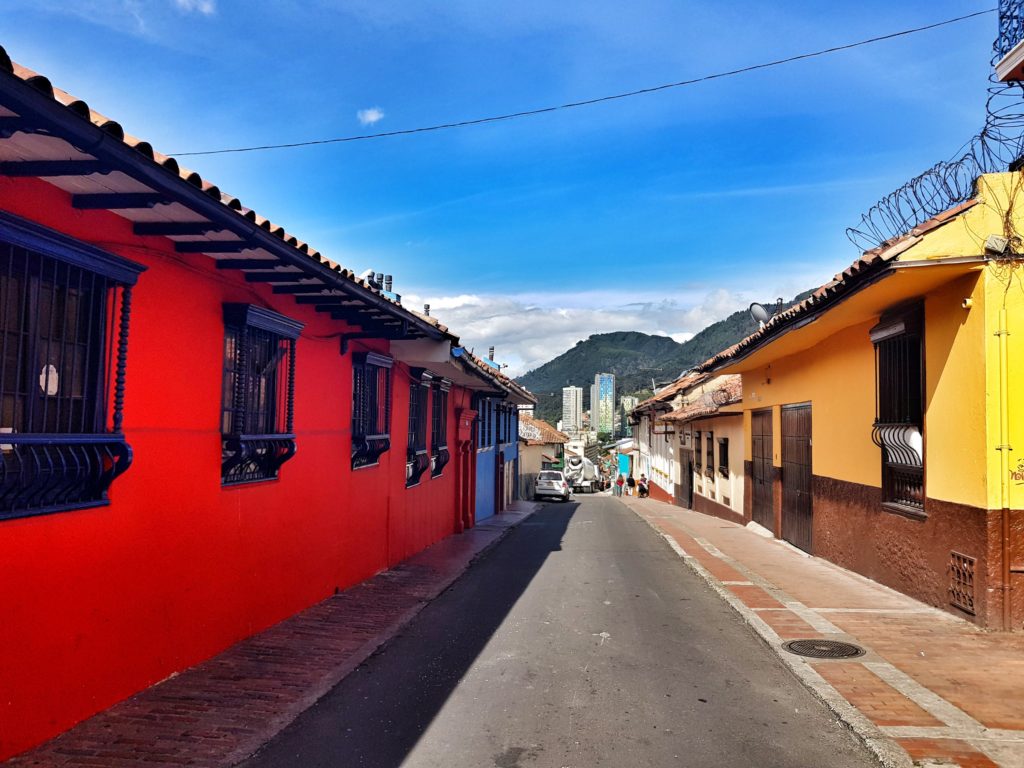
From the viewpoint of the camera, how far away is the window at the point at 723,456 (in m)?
20.8

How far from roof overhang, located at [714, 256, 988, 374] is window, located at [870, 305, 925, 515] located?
0.33 meters

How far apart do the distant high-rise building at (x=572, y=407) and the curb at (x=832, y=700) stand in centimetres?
13215

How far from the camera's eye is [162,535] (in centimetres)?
543

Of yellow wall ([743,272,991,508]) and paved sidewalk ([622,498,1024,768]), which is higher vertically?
yellow wall ([743,272,991,508])

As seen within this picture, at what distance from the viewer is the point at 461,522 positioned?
17578 millimetres

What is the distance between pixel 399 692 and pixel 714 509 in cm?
1871

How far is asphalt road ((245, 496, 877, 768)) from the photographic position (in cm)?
436

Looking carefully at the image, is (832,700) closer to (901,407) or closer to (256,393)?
(901,407)

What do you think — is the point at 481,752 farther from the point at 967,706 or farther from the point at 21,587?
the point at 967,706

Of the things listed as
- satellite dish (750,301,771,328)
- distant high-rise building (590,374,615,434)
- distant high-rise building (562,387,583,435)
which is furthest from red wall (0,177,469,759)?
distant high-rise building (562,387,583,435)

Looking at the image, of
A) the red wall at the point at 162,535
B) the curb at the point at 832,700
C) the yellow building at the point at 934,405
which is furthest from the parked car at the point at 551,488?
the red wall at the point at 162,535

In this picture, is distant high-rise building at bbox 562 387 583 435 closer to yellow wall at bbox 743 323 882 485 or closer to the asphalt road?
yellow wall at bbox 743 323 882 485

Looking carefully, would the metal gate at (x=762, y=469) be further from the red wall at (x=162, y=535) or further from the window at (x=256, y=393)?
the window at (x=256, y=393)

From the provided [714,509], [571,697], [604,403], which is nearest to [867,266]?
[571,697]
